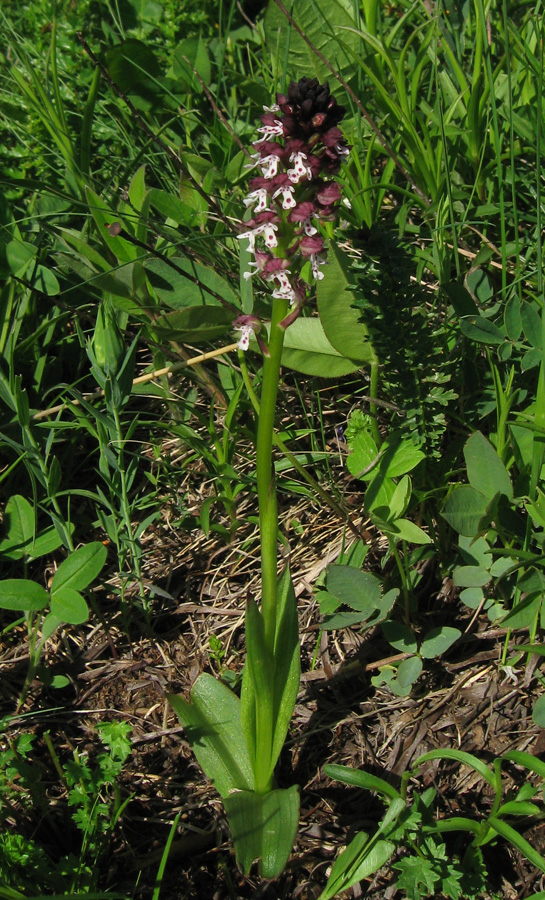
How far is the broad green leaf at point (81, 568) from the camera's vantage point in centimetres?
212

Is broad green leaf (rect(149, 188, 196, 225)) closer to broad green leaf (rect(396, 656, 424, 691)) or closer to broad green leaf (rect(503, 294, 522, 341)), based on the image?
broad green leaf (rect(503, 294, 522, 341))

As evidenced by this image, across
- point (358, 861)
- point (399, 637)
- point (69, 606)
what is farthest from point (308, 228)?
point (358, 861)

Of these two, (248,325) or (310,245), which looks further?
(248,325)

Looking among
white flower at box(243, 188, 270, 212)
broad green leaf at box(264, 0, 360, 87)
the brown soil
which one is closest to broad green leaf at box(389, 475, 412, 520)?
the brown soil

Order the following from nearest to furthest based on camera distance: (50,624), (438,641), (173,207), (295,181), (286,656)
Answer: (295,181) → (286,656) → (438,641) → (50,624) → (173,207)

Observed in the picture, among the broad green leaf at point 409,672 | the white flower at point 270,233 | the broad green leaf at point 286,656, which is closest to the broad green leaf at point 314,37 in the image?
the white flower at point 270,233

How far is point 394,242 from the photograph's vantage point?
1.95m

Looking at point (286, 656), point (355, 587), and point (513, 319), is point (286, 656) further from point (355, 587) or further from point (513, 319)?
point (513, 319)

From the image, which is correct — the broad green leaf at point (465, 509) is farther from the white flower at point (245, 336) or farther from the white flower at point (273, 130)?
the white flower at point (273, 130)

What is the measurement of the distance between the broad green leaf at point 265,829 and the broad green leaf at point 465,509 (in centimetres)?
73

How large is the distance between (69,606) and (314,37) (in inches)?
85.7

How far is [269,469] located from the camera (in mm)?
1691

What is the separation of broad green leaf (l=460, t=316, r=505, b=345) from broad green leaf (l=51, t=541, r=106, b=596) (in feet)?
3.82

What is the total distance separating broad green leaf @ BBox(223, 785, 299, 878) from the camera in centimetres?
173
